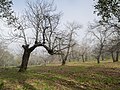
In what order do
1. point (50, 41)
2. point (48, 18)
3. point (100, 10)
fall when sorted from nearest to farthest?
1. point (100, 10)
2. point (50, 41)
3. point (48, 18)

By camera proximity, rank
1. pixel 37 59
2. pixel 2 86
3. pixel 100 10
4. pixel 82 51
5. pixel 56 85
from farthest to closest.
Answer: pixel 37 59 < pixel 82 51 < pixel 100 10 < pixel 56 85 < pixel 2 86

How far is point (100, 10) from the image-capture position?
57.7ft

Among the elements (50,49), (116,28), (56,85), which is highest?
(116,28)

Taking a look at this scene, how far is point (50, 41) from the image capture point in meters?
21.2

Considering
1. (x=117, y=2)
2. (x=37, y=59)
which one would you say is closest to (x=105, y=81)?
(x=117, y=2)

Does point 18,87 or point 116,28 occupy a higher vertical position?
point 116,28

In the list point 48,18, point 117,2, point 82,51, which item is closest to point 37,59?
point 82,51

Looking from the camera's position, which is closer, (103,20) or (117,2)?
(117,2)

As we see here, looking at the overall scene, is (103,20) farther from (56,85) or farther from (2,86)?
(2,86)

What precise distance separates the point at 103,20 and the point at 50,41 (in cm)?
571

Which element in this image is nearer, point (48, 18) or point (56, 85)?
point (56, 85)

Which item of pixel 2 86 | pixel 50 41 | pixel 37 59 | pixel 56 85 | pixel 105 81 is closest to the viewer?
pixel 2 86

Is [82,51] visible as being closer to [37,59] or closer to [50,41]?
[37,59]

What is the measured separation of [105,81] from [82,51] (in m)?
78.4
